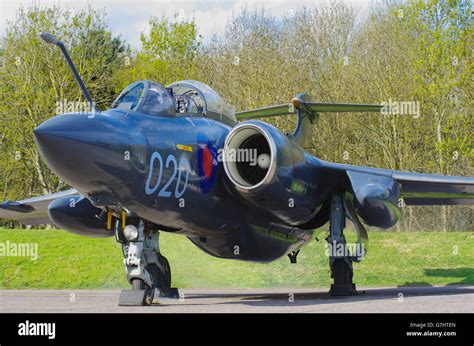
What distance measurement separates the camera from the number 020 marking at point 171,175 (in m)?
9.81

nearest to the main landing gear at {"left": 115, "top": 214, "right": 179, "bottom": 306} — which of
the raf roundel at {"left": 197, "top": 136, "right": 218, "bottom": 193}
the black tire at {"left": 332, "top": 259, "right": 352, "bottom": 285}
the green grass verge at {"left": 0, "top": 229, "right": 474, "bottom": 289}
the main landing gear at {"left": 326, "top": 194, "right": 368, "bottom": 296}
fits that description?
the raf roundel at {"left": 197, "top": 136, "right": 218, "bottom": 193}

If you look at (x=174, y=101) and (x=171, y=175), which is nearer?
(x=171, y=175)

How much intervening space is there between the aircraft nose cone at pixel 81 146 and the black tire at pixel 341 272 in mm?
5571

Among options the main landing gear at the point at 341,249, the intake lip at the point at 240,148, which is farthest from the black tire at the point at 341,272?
the intake lip at the point at 240,148

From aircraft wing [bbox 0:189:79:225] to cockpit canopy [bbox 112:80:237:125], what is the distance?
3.52 meters

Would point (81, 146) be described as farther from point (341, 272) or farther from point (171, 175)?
point (341, 272)

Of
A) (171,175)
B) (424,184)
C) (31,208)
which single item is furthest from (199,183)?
(31,208)

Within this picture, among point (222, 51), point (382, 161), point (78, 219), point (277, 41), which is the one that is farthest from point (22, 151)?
point (78, 219)

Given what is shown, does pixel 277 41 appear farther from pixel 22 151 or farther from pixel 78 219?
pixel 78 219

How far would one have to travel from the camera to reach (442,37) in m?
31.6

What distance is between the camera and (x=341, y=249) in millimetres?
13180

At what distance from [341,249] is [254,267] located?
34.3 ft

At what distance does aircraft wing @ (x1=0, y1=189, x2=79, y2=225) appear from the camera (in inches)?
584

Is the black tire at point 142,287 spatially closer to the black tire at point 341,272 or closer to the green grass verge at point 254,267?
the black tire at point 341,272
